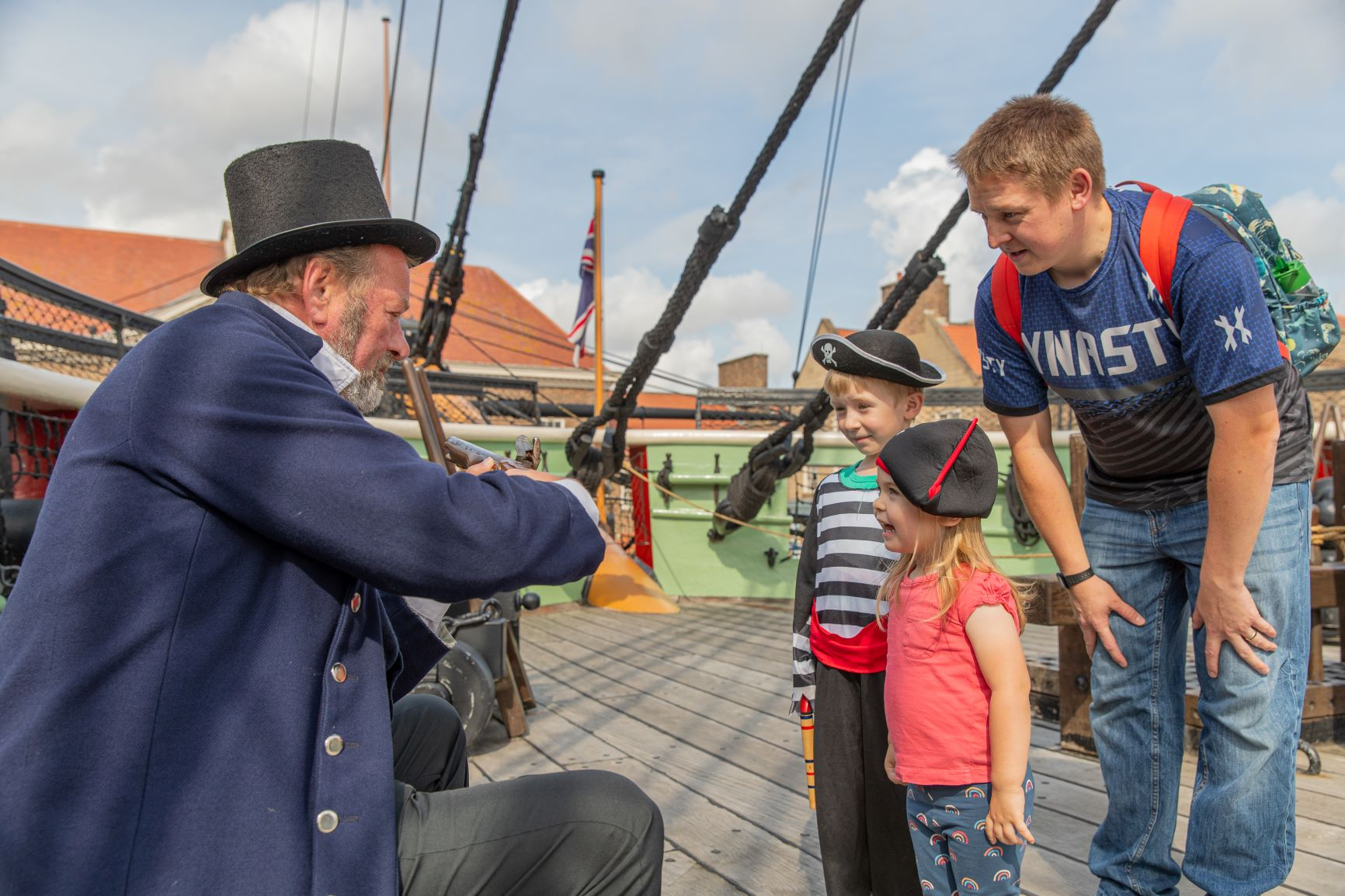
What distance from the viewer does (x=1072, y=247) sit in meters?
1.61

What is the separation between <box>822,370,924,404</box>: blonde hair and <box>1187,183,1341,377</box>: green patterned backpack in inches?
27.2

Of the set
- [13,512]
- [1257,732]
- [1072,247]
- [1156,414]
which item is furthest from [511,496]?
[13,512]

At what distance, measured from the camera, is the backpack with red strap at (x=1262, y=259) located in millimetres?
1558

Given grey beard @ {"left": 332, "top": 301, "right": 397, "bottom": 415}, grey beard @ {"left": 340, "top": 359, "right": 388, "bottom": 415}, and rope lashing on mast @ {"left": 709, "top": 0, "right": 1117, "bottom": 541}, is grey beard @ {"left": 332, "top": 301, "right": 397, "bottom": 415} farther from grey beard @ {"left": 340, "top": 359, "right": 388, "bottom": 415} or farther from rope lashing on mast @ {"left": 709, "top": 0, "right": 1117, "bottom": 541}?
rope lashing on mast @ {"left": 709, "top": 0, "right": 1117, "bottom": 541}

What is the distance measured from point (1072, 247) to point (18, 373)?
13.2 ft

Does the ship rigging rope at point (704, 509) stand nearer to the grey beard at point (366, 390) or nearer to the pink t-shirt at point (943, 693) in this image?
the pink t-shirt at point (943, 693)

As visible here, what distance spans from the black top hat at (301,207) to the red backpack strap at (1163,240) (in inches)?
49.2

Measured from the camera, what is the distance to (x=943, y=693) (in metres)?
1.59

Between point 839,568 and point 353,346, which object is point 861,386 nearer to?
point 839,568

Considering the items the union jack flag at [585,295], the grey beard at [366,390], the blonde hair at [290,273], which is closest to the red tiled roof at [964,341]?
the union jack flag at [585,295]

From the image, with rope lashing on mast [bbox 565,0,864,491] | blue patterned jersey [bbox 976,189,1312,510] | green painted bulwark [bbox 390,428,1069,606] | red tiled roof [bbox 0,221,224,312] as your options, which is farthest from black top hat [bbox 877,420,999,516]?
red tiled roof [bbox 0,221,224,312]

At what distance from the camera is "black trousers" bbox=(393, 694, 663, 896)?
1.23 m

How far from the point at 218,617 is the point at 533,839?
20.6 inches

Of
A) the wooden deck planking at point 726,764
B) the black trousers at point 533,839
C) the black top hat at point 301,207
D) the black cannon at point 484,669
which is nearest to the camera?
the black trousers at point 533,839
